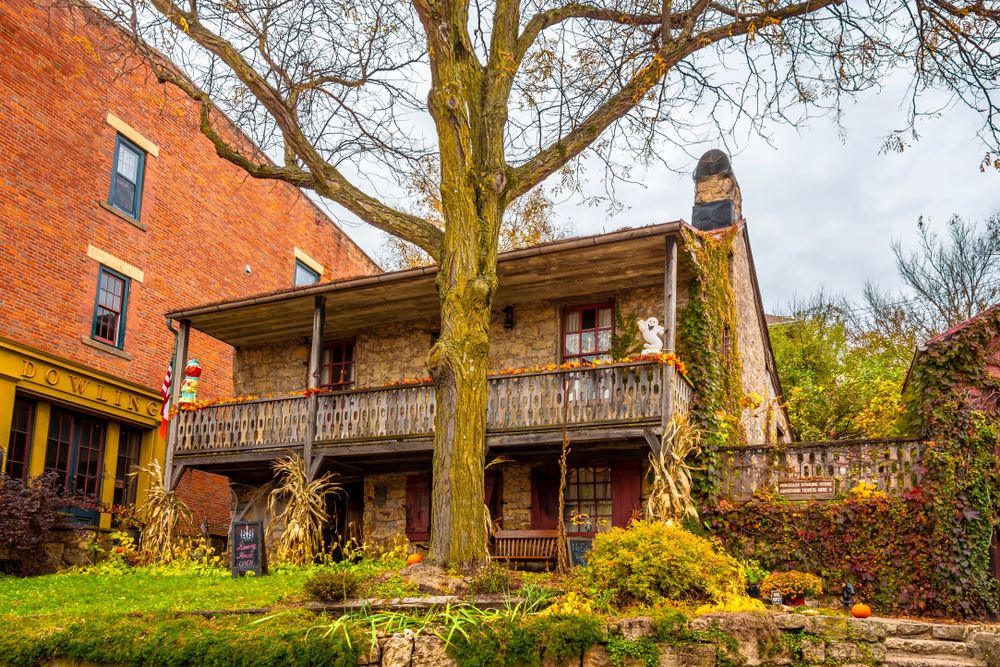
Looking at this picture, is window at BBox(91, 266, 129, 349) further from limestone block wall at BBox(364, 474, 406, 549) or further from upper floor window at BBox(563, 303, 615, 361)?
upper floor window at BBox(563, 303, 615, 361)

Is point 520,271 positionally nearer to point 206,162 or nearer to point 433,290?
point 433,290

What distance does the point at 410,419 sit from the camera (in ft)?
45.4

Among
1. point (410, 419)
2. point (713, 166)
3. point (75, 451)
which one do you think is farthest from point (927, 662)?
point (75, 451)

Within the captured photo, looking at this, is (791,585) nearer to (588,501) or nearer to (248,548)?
(588,501)

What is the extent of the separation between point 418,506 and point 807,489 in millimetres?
6652

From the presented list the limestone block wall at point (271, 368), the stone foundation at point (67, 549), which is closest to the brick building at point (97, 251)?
the stone foundation at point (67, 549)

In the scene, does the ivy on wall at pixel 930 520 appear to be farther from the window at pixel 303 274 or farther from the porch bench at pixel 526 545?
the window at pixel 303 274

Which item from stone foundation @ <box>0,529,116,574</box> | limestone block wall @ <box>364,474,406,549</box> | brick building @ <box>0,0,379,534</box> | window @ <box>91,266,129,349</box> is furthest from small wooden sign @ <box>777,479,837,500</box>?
window @ <box>91,266,129,349</box>

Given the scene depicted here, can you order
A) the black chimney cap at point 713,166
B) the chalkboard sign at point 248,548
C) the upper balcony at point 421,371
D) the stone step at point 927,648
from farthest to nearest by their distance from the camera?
the black chimney cap at point 713,166 < the upper balcony at point 421,371 < the chalkboard sign at point 248,548 < the stone step at point 927,648

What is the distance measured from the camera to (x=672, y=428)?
11750 millimetres

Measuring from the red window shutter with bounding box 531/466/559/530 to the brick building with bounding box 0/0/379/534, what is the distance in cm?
572

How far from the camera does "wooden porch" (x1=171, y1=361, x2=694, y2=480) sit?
12.3 m

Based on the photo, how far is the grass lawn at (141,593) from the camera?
9375mm

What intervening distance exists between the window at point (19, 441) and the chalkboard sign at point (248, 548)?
520 centimetres
